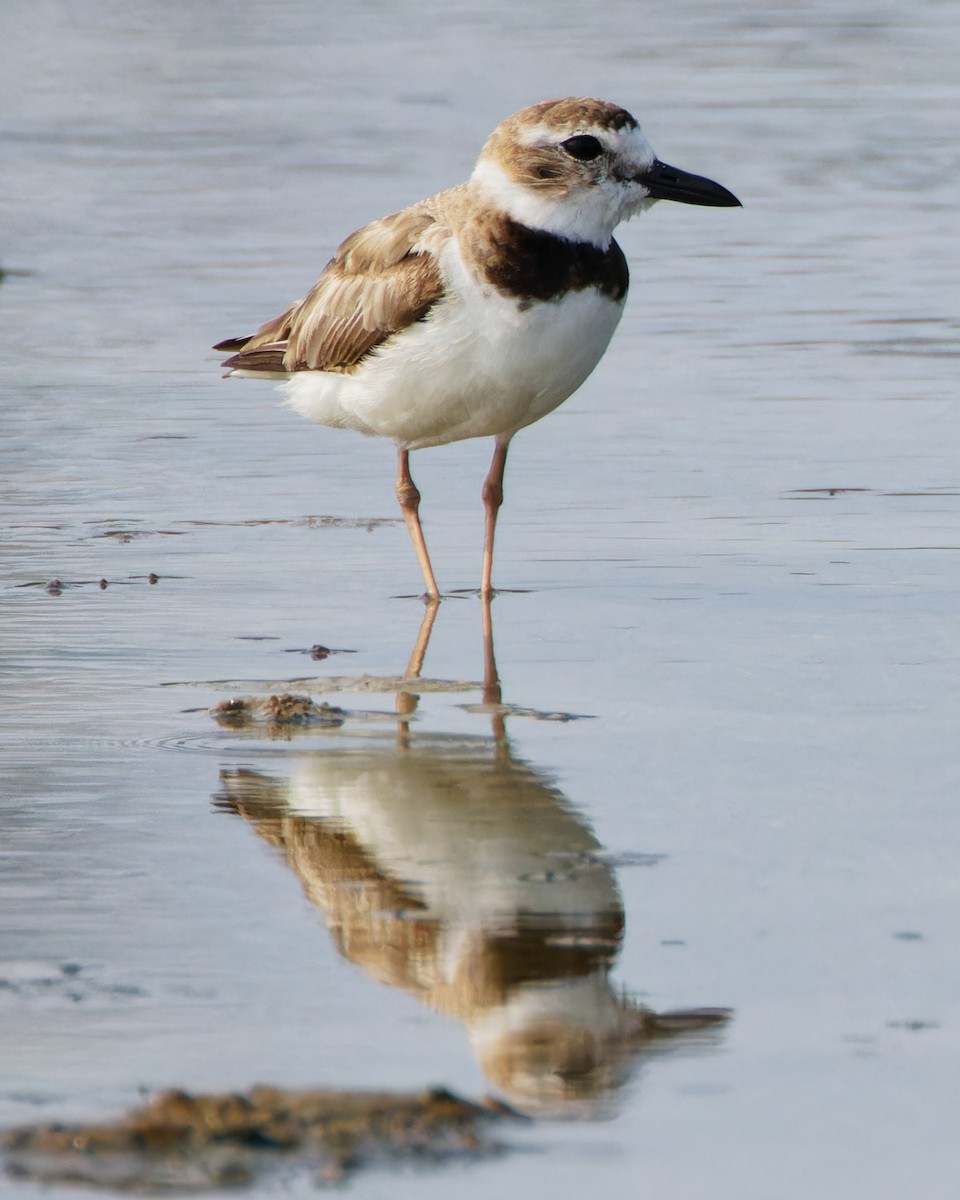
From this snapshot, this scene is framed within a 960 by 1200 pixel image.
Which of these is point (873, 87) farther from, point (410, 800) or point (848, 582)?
point (410, 800)

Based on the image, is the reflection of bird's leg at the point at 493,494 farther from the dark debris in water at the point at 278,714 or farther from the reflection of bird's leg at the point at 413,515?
the dark debris in water at the point at 278,714

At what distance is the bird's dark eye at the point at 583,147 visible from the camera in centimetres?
675

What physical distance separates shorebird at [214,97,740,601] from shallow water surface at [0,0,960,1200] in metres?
0.55

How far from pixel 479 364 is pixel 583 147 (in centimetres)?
71

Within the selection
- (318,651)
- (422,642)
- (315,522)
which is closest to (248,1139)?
(318,651)

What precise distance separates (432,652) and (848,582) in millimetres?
1369

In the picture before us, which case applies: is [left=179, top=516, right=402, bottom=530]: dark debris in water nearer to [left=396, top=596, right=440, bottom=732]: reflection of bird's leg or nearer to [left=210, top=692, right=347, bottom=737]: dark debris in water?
[left=396, top=596, right=440, bottom=732]: reflection of bird's leg

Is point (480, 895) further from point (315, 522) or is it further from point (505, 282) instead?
point (315, 522)

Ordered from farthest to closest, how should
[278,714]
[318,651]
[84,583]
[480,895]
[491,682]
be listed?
[84,583] < [318,651] < [491,682] < [278,714] < [480,895]

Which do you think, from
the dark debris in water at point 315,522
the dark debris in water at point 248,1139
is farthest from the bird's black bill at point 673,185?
the dark debris in water at point 248,1139

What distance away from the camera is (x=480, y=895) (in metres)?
4.22

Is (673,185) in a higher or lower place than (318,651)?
higher

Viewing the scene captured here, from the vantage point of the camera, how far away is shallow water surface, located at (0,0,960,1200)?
3516mm

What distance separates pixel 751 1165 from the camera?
317 cm
